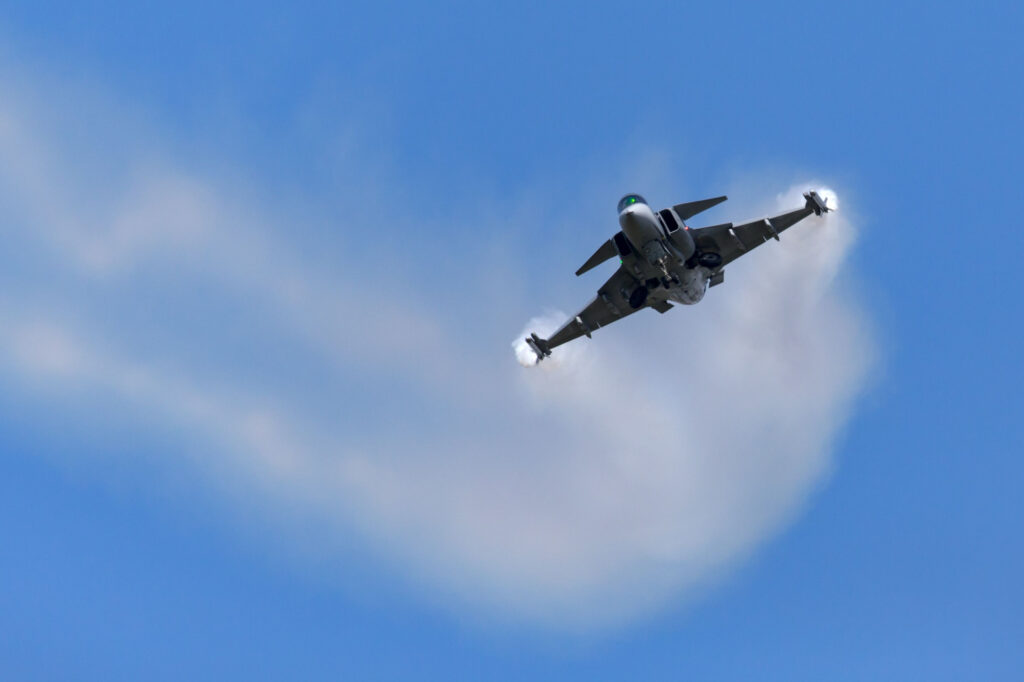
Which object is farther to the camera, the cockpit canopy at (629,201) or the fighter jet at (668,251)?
the fighter jet at (668,251)

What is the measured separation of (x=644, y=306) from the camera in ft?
259

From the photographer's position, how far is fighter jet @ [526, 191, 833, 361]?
6881 cm

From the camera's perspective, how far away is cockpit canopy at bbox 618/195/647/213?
67.6 m

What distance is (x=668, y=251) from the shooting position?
231ft

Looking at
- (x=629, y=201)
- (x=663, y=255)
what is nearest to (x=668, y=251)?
(x=663, y=255)

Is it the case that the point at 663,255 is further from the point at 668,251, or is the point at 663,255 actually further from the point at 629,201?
the point at 629,201

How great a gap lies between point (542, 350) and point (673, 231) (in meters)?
19.7

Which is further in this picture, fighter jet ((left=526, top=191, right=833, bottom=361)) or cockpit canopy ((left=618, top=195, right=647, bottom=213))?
fighter jet ((left=526, top=191, right=833, bottom=361))

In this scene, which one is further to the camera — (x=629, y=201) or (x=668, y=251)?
(x=668, y=251)

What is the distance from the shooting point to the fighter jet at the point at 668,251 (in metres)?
68.8

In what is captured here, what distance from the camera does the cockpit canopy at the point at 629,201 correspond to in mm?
67562

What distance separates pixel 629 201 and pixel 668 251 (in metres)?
5.67

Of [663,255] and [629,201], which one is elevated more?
[629,201]

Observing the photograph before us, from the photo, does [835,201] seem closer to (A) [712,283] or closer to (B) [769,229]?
(B) [769,229]
